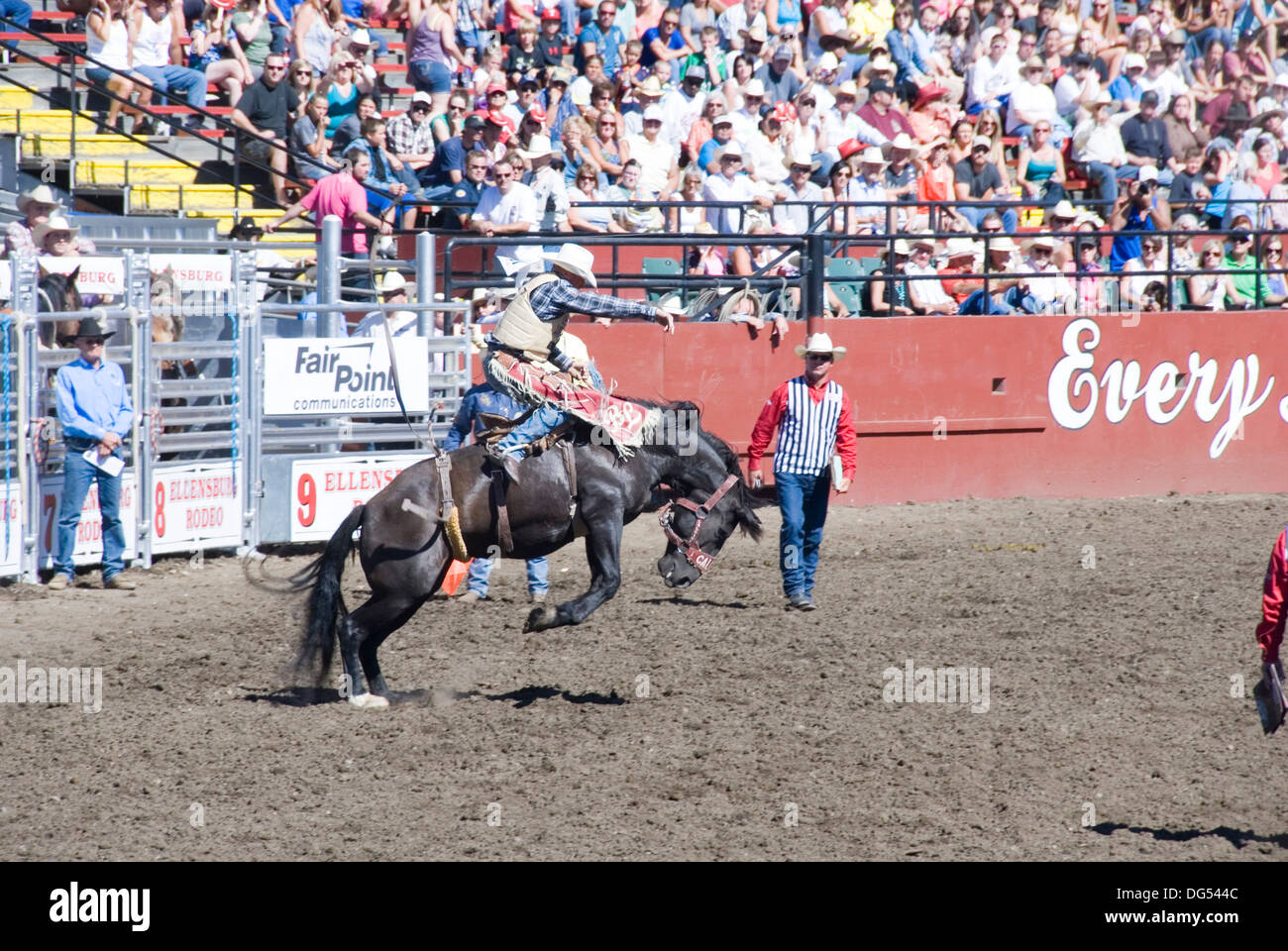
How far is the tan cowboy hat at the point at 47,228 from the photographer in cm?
1199

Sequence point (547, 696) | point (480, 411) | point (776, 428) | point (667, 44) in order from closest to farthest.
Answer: point (547, 696), point (480, 411), point (776, 428), point (667, 44)

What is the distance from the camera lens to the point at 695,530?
8812mm

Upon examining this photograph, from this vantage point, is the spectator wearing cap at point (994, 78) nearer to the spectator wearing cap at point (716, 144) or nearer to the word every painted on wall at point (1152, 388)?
the spectator wearing cap at point (716, 144)

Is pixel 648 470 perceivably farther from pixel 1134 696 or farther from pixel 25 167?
pixel 25 167

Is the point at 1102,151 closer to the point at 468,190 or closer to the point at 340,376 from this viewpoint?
the point at 468,190

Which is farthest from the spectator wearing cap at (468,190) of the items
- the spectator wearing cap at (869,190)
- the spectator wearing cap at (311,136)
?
the spectator wearing cap at (869,190)

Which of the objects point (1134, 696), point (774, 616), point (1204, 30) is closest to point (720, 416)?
point (774, 616)

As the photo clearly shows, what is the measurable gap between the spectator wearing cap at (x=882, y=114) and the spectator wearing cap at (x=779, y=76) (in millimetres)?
824

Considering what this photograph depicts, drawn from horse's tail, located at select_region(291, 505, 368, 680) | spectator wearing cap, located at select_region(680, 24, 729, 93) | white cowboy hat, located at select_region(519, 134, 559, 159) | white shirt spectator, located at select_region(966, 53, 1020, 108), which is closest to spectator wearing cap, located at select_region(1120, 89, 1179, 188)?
white shirt spectator, located at select_region(966, 53, 1020, 108)

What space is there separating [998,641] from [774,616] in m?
1.53

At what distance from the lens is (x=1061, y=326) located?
15.9 m

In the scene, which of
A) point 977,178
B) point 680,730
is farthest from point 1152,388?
point 680,730

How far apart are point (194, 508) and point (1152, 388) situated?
31.9 ft

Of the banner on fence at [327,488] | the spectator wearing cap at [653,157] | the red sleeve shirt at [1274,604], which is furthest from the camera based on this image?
the spectator wearing cap at [653,157]
